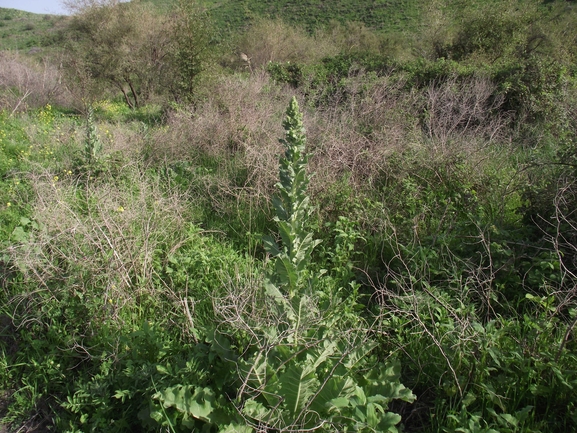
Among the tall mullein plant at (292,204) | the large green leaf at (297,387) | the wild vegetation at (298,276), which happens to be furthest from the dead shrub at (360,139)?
the large green leaf at (297,387)

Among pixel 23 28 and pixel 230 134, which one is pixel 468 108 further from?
pixel 23 28

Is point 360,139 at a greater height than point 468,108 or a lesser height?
lesser

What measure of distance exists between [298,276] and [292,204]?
0.47 m

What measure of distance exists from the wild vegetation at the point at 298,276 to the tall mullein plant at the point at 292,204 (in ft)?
0.05

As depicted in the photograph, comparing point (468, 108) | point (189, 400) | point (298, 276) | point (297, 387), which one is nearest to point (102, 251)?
point (189, 400)

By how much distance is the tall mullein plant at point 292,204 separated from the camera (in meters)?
2.23

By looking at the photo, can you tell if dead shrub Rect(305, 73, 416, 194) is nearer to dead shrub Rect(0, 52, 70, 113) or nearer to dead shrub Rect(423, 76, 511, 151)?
dead shrub Rect(423, 76, 511, 151)

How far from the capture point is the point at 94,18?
1795 centimetres

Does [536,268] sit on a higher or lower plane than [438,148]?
→ lower

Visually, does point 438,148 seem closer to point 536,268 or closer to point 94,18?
point 536,268

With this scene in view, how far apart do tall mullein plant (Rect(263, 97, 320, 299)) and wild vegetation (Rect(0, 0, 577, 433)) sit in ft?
0.05

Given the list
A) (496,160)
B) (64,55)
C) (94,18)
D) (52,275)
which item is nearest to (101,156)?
(52,275)

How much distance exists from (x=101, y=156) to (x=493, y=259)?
528 centimetres

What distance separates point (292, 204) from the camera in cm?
227
